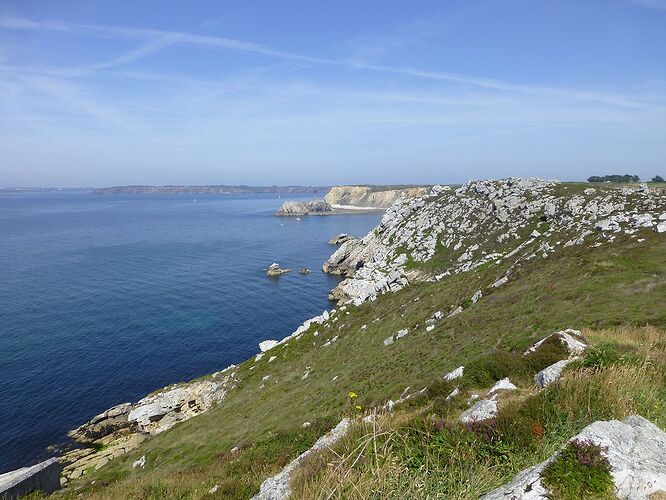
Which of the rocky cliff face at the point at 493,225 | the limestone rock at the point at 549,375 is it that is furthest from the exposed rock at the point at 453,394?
the rocky cliff face at the point at 493,225

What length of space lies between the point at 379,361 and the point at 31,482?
2163 centimetres

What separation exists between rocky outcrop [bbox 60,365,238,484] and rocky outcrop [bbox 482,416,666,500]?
4122 cm

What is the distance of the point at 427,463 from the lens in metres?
6.79

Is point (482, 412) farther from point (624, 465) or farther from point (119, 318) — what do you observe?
point (119, 318)

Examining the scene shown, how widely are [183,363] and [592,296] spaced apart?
5068cm

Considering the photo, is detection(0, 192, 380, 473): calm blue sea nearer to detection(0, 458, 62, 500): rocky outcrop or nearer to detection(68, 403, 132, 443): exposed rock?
detection(68, 403, 132, 443): exposed rock

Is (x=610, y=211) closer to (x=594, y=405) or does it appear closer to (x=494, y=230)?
(x=494, y=230)

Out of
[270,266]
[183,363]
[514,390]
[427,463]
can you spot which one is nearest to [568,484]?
[427,463]

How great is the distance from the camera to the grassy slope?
1504cm

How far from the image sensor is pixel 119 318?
70625 millimetres

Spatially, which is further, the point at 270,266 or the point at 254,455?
the point at 270,266

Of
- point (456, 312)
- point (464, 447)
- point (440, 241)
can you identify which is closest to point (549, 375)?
point (464, 447)

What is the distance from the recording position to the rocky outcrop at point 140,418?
38.4m

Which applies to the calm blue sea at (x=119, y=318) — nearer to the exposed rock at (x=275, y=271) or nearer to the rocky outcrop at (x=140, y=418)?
the exposed rock at (x=275, y=271)
